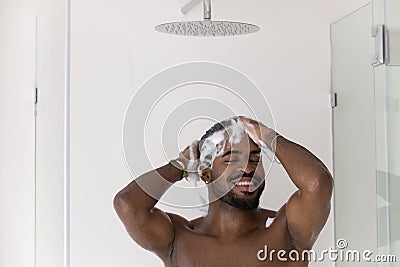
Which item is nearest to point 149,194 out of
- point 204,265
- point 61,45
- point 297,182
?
point 204,265

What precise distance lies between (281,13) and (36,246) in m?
0.82

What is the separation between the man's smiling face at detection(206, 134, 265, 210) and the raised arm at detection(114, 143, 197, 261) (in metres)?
0.08

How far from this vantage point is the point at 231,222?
117cm

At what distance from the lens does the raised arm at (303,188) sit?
1.10 m

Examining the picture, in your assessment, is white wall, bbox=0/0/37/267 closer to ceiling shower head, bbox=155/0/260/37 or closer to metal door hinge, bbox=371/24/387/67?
ceiling shower head, bbox=155/0/260/37

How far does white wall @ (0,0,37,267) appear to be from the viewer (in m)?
1.53

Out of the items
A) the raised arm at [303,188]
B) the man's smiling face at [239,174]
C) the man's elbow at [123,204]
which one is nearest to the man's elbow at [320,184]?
the raised arm at [303,188]

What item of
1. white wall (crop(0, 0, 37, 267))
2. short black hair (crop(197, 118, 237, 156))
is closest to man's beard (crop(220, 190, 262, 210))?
short black hair (crop(197, 118, 237, 156))

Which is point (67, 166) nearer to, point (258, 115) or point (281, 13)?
point (258, 115)

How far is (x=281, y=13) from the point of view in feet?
4.61

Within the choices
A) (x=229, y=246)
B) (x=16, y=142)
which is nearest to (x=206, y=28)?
(x=229, y=246)

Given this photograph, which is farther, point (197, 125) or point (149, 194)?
point (197, 125)

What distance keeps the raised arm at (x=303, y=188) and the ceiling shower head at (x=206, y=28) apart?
208mm

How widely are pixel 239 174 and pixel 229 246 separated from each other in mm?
138
